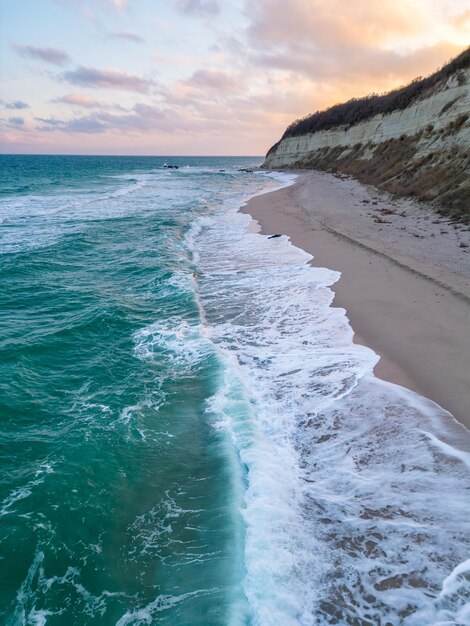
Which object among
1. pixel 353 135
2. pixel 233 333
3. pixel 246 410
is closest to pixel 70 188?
pixel 353 135

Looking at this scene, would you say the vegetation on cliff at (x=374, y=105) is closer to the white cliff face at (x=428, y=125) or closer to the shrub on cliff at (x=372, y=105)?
the shrub on cliff at (x=372, y=105)

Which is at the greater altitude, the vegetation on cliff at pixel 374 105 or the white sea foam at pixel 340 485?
the vegetation on cliff at pixel 374 105

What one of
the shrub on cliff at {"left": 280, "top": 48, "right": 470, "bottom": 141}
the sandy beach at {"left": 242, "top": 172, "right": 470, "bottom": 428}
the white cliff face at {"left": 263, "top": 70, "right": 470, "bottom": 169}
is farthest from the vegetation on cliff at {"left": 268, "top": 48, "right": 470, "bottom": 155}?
the sandy beach at {"left": 242, "top": 172, "right": 470, "bottom": 428}

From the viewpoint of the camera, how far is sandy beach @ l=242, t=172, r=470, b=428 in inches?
286

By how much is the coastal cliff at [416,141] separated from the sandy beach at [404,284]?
174 centimetres

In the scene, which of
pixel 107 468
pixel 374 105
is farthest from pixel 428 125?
pixel 107 468

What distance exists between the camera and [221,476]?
5699 mm

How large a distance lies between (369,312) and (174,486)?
6526mm

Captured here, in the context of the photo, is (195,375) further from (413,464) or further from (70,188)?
(70,188)

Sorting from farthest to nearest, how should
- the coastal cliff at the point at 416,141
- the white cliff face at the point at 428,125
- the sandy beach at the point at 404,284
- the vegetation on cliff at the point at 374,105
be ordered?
the vegetation on cliff at the point at 374,105 → the white cliff face at the point at 428,125 → the coastal cliff at the point at 416,141 → the sandy beach at the point at 404,284

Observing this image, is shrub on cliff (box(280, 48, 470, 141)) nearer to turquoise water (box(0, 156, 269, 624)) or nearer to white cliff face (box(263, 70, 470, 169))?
white cliff face (box(263, 70, 470, 169))

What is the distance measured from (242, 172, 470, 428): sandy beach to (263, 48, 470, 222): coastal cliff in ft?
5.70

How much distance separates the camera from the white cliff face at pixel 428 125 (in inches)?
960

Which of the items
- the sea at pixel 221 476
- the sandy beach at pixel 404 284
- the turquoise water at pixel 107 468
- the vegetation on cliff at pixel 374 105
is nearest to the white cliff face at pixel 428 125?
the vegetation on cliff at pixel 374 105
